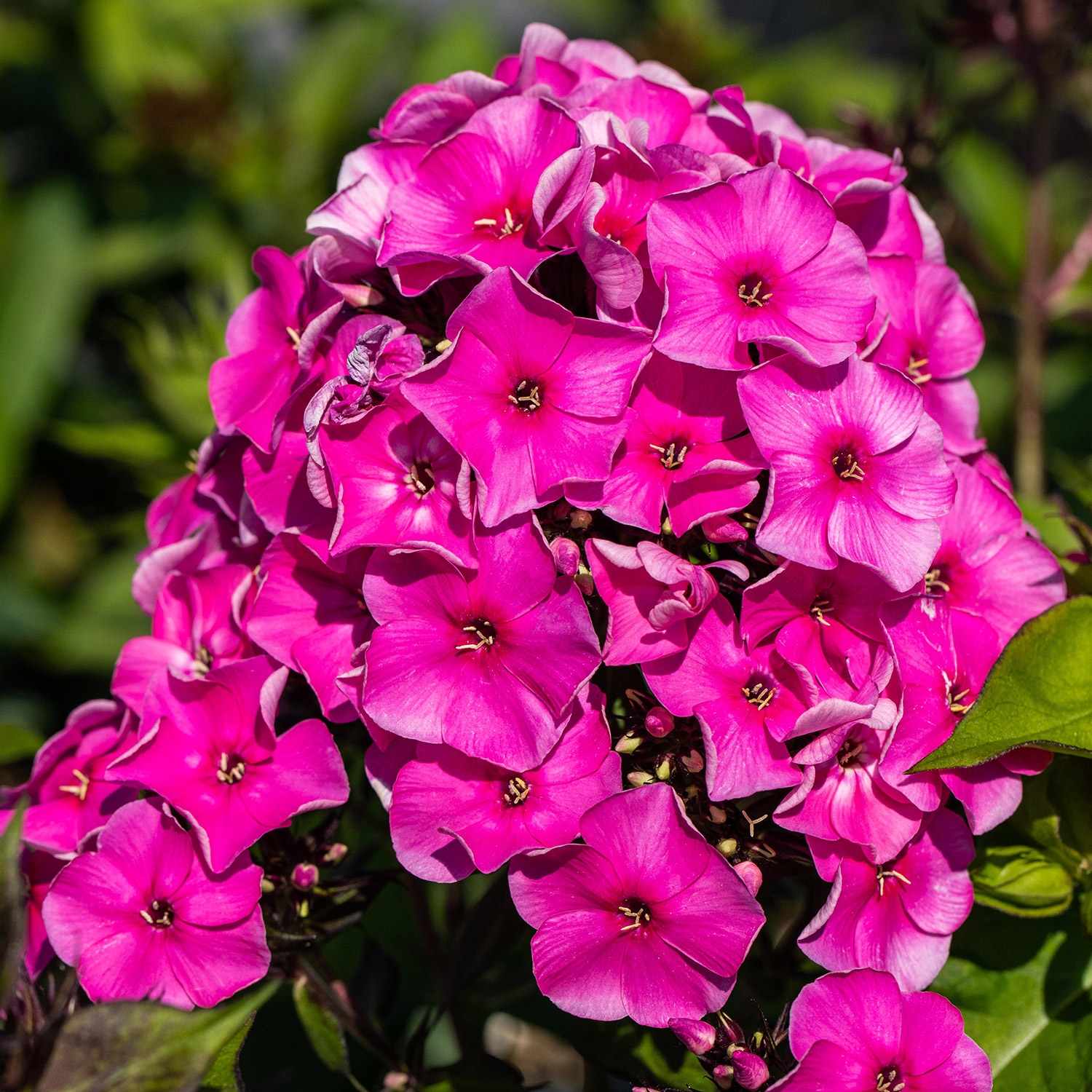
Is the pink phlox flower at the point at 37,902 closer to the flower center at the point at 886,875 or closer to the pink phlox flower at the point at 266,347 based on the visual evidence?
the pink phlox flower at the point at 266,347

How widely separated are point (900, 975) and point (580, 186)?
721mm

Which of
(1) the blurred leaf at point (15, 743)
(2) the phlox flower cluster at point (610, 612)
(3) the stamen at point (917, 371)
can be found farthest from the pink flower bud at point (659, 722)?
(1) the blurred leaf at point (15, 743)

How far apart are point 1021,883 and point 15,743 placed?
1.05 m

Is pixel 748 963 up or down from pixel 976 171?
down

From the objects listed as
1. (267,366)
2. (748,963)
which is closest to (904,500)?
(748,963)

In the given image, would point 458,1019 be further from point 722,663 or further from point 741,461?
point 741,461

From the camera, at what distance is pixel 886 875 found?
3.18 ft

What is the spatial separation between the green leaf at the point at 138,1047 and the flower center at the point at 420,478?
41 centimetres

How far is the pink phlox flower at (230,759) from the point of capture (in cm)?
96

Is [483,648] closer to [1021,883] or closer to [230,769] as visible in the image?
[230,769]

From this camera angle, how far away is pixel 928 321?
3.63ft

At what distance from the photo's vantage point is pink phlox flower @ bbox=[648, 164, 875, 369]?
35.9 inches

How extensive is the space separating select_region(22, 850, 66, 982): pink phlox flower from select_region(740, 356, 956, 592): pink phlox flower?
2.38ft

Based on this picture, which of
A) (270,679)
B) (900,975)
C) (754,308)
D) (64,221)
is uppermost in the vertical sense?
(754,308)
